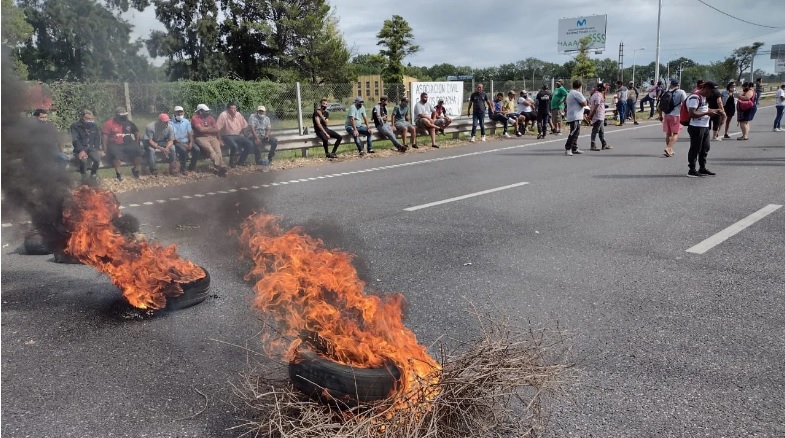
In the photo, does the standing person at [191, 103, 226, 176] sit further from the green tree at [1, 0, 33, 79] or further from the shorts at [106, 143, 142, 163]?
the green tree at [1, 0, 33, 79]

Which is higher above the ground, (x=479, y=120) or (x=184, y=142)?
(x=479, y=120)

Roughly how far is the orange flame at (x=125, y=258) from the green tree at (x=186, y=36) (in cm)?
Result: 143

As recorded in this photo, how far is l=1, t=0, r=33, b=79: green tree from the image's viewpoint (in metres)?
3.72

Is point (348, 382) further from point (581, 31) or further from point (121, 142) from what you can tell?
point (581, 31)

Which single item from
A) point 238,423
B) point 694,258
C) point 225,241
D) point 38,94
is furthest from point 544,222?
point 38,94

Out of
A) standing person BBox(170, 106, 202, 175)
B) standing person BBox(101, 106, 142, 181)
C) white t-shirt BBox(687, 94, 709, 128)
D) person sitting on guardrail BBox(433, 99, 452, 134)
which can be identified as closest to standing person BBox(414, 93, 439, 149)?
person sitting on guardrail BBox(433, 99, 452, 134)

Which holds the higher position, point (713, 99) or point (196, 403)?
point (713, 99)

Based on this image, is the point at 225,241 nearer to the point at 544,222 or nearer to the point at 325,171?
the point at 544,222

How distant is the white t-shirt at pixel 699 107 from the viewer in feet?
30.6

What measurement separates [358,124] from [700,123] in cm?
878

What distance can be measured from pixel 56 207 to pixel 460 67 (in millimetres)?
115789

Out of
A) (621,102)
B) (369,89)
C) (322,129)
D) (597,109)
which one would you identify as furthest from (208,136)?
(621,102)

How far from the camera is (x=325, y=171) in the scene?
12.4 m

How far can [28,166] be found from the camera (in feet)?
14.2
